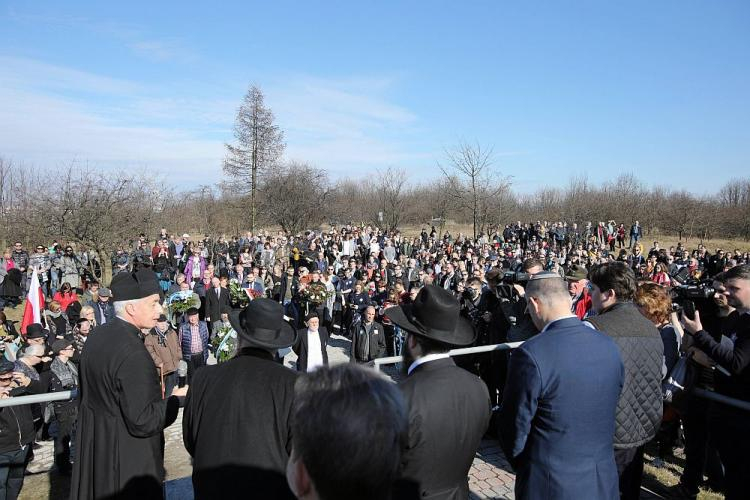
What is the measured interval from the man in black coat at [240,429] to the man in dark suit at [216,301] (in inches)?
379

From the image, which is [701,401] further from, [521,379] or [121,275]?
[121,275]

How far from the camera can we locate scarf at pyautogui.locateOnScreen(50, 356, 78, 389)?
6.43 meters

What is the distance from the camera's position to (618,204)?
44.2 m

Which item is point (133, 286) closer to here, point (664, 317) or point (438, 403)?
point (438, 403)

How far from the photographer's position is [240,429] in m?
2.63

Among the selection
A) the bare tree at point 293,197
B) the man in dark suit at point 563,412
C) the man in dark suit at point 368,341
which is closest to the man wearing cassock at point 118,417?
the man in dark suit at point 563,412

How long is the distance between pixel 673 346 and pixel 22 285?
2030 cm

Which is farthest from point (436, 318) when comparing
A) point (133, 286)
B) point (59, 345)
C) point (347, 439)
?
point (59, 345)

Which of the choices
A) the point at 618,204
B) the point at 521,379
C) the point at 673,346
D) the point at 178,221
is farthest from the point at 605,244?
the point at 521,379

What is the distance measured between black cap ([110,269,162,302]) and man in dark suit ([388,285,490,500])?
5.78 ft

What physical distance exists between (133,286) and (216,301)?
9.19 metres

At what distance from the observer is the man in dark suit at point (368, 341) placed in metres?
9.34

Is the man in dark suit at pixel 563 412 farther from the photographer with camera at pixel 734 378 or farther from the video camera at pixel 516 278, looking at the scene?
the video camera at pixel 516 278

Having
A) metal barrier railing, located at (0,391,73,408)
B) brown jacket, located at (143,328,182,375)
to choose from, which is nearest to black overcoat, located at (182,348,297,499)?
metal barrier railing, located at (0,391,73,408)
